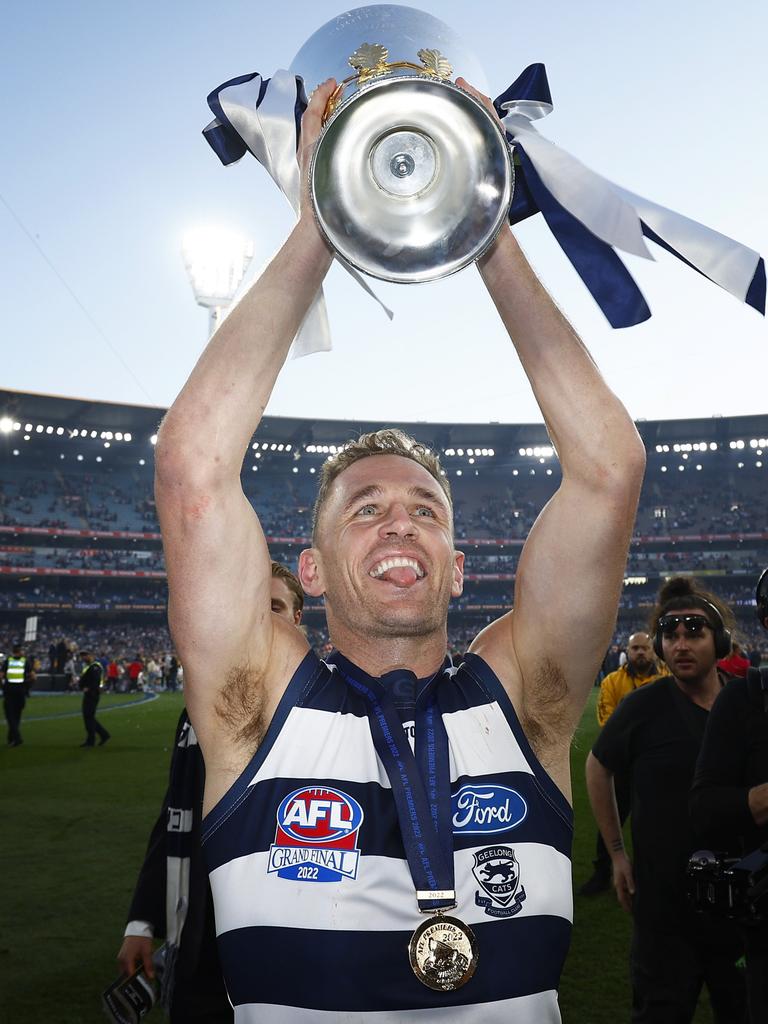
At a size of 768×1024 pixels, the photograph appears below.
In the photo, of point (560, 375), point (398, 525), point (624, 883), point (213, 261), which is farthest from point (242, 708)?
point (213, 261)

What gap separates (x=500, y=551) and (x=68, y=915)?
48.5m

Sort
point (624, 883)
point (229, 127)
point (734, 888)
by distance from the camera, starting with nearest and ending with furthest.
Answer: point (229, 127), point (734, 888), point (624, 883)

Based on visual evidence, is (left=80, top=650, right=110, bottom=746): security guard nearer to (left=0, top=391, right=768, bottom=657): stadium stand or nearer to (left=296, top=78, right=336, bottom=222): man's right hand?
(left=296, top=78, right=336, bottom=222): man's right hand

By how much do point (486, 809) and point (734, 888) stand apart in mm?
1145

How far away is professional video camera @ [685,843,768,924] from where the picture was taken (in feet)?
7.88

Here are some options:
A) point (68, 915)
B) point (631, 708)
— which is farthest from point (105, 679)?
point (631, 708)

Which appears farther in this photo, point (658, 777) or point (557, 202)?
point (658, 777)

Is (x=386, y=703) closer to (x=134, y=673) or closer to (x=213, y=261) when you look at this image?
(x=213, y=261)

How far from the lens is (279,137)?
6.77 feet

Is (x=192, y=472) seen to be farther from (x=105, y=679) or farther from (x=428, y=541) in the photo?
(x=105, y=679)

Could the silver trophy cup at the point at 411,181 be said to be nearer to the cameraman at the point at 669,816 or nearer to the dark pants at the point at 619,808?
the cameraman at the point at 669,816

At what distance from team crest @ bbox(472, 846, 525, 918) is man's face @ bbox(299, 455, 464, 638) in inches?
22.1

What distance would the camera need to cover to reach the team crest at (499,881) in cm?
173

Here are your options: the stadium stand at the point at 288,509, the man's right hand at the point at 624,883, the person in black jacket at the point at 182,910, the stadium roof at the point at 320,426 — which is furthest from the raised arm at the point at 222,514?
the stadium roof at the point at 320,426
